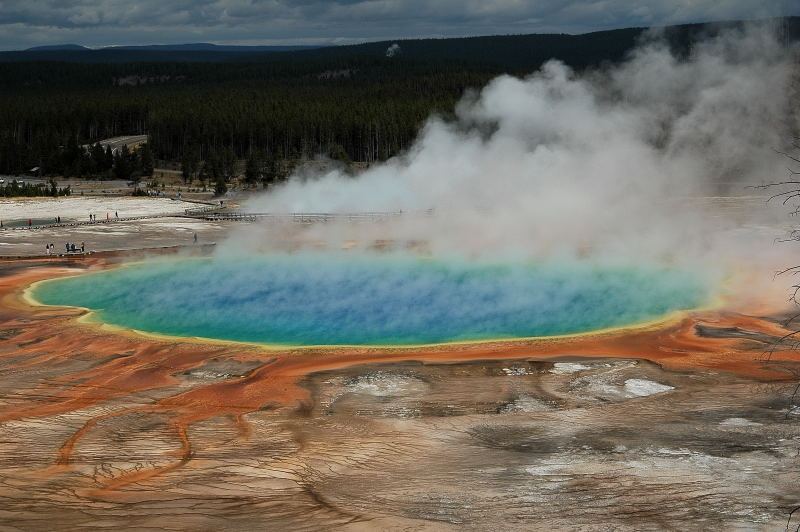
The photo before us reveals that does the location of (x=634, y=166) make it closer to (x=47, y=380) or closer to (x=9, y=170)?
(x=47, y=380)

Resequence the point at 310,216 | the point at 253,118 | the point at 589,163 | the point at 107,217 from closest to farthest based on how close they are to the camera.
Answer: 1. the point at 589,163
2. the point at 310,216
3. the point at 107,217
4. the point at 253,118

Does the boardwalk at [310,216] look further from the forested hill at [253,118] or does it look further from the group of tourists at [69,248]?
the forested hill at [253,118]

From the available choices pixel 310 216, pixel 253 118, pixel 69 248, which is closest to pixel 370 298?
pixel 69 248

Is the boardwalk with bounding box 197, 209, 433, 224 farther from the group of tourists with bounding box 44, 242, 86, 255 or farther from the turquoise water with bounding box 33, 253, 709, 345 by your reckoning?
the group of tourists with bounding box 44, 242, 86, 255

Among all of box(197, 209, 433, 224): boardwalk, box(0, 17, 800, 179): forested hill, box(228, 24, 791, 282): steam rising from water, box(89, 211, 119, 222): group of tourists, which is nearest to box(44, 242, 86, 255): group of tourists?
box(228, 24, 791, 282): steam rising from water

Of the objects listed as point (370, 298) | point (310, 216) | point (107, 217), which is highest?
point (107, 217)

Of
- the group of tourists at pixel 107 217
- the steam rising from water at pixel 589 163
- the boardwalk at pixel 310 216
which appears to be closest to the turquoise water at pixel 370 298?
the steam rising from water at pixel 589 163

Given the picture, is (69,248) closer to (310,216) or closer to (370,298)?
(310,216)

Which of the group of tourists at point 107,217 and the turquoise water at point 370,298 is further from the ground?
the group of tourists at point 107,217
